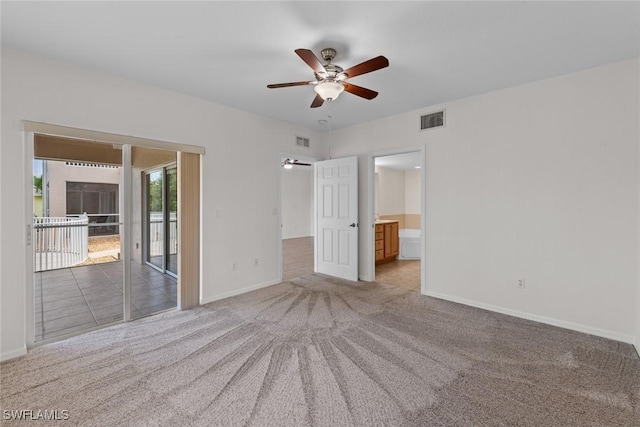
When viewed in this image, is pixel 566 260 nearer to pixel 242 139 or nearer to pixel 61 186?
pixel 242 139

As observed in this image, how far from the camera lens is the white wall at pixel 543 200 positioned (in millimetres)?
2729

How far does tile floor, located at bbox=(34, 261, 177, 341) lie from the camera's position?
3.00 metres

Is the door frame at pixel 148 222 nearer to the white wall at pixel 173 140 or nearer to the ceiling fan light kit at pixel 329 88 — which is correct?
the white wall at pixel 173 140

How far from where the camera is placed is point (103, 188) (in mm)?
3244

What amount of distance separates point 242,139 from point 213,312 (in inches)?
95.9

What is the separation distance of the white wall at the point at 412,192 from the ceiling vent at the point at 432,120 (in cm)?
516

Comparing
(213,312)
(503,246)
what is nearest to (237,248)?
(213,312)

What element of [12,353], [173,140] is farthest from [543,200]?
[12,353]

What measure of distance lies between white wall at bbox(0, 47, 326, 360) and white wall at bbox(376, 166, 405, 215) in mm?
3383

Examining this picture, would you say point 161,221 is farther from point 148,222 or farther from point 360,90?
point 360,90

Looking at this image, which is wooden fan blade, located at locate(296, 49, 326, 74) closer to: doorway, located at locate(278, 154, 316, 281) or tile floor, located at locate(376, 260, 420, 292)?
tile floor, located at locate(376, 260, 420, 292)

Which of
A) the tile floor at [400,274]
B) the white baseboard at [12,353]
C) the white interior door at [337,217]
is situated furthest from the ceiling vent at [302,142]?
the white baseboard at [12,353]

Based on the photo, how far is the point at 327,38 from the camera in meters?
2.33

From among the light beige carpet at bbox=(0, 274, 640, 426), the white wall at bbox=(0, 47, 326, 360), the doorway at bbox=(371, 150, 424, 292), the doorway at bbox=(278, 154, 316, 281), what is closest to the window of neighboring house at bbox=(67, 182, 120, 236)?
the white wall at bbox=(0, 47, 326, 360)
